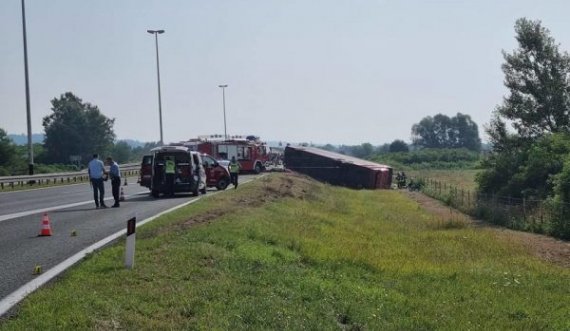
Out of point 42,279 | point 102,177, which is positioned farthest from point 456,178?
point 42,279

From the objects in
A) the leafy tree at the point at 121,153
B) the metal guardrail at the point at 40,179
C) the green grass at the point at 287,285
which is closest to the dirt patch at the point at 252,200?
the green grass at the point at 287,285

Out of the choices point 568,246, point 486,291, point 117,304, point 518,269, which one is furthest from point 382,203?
point 117,304

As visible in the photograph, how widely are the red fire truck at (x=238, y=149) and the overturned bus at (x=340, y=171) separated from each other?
10.6ft

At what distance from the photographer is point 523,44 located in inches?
1850

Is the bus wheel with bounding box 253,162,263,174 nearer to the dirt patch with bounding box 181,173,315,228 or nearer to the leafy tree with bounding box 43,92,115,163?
the dirt patch with bounding box 181,173,315,228

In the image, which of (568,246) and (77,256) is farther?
(568,246)

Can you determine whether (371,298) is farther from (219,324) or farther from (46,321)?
(46,321)

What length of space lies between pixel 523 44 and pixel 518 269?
36285 mm

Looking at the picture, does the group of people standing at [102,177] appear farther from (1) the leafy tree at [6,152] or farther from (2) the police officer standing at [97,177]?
(1) the leafy tree at [6,152]

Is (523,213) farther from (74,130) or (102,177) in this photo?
(74,130)

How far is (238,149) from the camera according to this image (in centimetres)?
5153

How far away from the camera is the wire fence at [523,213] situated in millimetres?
24605

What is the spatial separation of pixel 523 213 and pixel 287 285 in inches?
800

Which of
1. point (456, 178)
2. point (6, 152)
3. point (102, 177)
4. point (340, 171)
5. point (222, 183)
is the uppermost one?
point (6, 152)
